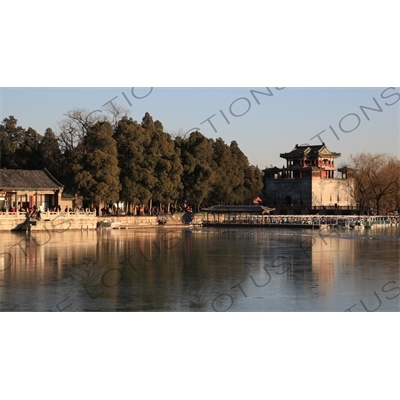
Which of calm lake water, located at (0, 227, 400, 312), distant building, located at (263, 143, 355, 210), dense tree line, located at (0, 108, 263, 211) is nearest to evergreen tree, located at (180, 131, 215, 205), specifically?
dense tree line, located at (0, 108, 263, 211)

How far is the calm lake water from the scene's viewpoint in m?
15.4

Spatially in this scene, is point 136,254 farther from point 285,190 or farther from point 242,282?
point 285,190

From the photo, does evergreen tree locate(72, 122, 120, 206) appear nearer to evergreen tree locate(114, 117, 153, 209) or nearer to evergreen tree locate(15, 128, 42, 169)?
evergreen tree locate(114, 117, 153, 209)

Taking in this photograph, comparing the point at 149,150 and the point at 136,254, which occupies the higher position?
the point at 149,150

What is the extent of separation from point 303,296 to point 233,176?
43.3 metres

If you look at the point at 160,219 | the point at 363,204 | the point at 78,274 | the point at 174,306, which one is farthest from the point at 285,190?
the point at 174,306

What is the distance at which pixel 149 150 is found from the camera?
161ft

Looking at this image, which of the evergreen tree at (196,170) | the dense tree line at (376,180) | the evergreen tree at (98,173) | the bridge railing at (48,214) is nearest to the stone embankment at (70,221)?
the bridge railing at (48,214)

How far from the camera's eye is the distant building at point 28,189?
4262 cm

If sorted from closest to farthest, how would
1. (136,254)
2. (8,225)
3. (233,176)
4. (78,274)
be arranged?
1. (78,274)
2. (136,254)
3. (8,225)
4. (233,176)

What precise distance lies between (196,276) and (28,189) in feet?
83.2

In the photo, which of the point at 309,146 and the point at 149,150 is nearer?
the point at 149,150

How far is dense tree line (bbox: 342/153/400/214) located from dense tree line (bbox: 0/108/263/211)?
43.3ft

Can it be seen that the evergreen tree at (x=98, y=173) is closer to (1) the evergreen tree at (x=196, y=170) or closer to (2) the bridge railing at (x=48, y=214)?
(2) the bridge railing at (x=48, y=214)
